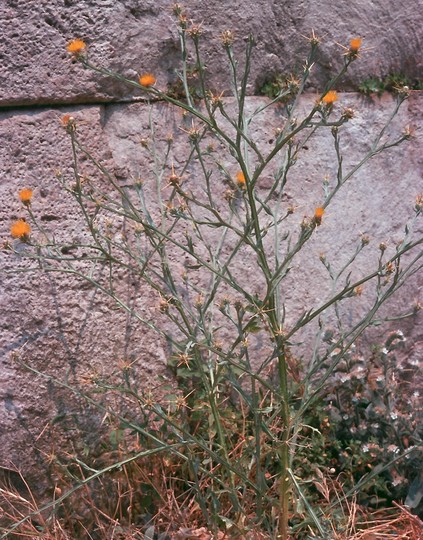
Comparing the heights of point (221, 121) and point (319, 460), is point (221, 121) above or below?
above

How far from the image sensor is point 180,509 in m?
2.83

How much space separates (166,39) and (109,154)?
0.47 metres

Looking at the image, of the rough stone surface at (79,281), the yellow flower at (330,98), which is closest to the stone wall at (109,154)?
the rough stone surface at (79,281)

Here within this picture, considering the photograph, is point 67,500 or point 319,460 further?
point 319,460

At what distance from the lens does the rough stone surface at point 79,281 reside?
2.80 m

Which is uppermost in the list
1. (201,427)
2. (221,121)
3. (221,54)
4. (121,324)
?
(221,54)

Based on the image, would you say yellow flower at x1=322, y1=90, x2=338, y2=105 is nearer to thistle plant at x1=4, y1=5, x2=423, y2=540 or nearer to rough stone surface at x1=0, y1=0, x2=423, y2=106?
thistle plant at x1=4, y1=5, x2=423, y2=540

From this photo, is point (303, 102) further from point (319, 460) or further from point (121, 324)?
point (319, 460)

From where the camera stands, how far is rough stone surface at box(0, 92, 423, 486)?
2.80 m

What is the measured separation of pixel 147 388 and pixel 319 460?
2.23ft

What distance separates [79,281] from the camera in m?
2.89

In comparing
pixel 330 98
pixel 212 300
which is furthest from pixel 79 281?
pixel 330 98

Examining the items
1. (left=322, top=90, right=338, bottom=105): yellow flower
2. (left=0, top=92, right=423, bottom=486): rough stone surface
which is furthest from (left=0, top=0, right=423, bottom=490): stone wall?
(left=322, top=90, right=338, bottom=105): yellow flower

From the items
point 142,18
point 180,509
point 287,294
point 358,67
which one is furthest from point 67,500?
point 358,67
